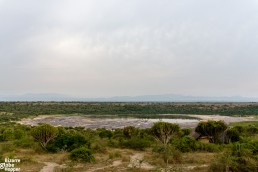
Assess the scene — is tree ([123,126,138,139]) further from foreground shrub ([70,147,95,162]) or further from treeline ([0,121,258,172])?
foreground shrub ([70,147,95,162])

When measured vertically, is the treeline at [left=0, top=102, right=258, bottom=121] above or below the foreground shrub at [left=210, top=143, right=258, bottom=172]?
below

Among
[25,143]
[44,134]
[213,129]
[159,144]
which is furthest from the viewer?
[213,129]

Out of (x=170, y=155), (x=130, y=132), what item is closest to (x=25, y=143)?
(x=130, y=132)

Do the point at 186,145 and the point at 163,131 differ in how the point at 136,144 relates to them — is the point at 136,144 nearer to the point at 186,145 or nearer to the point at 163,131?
the point at 163,131

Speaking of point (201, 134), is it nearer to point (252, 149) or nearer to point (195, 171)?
point (252, 149)

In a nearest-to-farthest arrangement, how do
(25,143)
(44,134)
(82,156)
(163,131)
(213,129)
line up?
(82,156) → (44,134) → (25,143) → (163,131) → (213,129)

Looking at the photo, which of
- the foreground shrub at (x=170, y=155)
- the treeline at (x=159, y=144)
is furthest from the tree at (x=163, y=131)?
the foreground shrub at (x=170, y=155)

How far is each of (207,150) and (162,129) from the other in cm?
509

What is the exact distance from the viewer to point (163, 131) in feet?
104

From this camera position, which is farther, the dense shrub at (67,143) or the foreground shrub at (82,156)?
the dense shrub at (67,143)

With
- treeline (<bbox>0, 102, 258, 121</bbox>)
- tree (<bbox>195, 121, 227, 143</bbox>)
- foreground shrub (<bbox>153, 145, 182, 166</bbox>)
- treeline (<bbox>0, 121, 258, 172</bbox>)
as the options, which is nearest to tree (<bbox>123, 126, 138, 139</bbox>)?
treeline (<bbox>0, 121, 258, 172</bbox>)

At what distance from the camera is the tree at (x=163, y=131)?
103 feet

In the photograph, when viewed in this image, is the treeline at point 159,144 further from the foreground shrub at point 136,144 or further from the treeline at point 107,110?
the treeline at point 107,110

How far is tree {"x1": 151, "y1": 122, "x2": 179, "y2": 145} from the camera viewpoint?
31.3 metres
